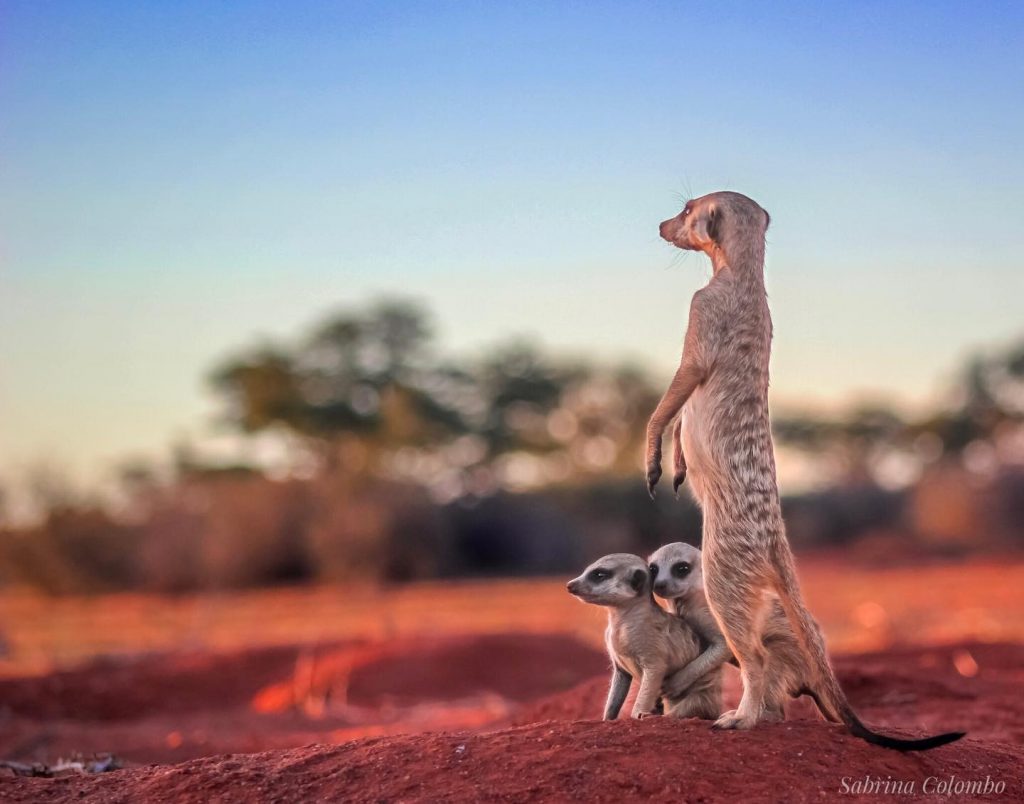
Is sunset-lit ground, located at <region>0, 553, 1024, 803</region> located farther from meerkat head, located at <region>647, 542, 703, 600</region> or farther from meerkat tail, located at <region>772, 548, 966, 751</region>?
meerkat head, located at <region>647, 542, 703, 600</region>

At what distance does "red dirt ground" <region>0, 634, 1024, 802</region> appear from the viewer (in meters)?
4.90

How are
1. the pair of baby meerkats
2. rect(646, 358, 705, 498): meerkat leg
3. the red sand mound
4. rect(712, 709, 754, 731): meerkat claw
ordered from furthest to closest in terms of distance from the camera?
the pair of baby meerkats → rect(646, 358, 705, 498): meerkat leg → rect(712, 709, 754, 731): meerkat claw → the red sand mound

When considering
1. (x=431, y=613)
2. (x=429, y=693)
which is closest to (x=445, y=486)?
(x=431, y=613)

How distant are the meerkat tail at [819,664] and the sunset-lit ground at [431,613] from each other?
901 centimetres

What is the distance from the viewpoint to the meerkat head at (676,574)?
6043 millimetres

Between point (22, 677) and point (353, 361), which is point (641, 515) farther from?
point (22, 677)

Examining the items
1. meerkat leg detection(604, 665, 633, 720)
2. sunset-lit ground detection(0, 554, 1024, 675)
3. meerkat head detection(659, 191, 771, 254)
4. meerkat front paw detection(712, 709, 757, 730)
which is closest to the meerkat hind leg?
meerkat front paw detection(712, 709, 757, 730)

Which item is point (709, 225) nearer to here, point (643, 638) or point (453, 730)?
point (643, 638)

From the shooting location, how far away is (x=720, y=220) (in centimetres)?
580

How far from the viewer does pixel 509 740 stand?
5.27 metres

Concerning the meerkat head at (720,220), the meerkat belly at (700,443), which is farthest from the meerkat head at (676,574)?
the meerkat head at (720,220)

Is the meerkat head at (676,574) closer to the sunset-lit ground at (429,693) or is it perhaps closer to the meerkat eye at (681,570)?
the meerkat eye at (681,570)

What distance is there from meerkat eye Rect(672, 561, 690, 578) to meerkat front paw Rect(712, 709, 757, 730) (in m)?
0.88

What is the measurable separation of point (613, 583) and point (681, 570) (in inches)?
14.0
